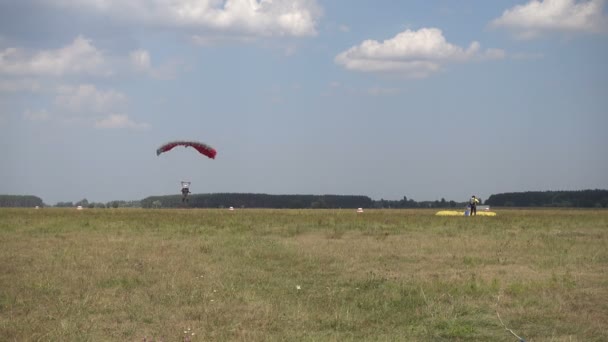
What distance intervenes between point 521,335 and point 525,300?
9.83 feet

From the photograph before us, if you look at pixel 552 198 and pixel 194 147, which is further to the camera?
pixel 552 198

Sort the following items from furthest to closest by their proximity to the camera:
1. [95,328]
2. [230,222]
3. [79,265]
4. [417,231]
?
1. [230,222]
2. [417,231]
3. [79,265]
4. [95,328]

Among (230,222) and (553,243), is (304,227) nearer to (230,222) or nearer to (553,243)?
(230,222)

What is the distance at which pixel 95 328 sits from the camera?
13555 millimetres

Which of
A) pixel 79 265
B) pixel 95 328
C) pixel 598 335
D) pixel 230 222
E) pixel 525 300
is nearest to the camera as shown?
pixel 598 335

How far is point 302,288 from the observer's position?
723 inches

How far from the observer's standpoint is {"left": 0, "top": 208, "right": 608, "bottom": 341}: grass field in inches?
527

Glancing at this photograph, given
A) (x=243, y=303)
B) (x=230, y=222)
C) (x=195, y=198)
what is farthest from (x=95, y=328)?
(x=195, y=198)

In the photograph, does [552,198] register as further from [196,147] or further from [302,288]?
[302,288]

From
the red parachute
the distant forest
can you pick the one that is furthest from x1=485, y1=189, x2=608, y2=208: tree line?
the red parachute

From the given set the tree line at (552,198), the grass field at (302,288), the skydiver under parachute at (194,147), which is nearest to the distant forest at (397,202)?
the tree line at (552,198)

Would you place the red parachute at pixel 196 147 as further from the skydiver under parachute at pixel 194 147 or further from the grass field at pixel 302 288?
the grass field at pixel 302 288

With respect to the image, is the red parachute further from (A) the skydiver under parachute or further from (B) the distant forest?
(B) the distant forest

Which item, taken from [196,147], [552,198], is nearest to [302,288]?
[196,147]
